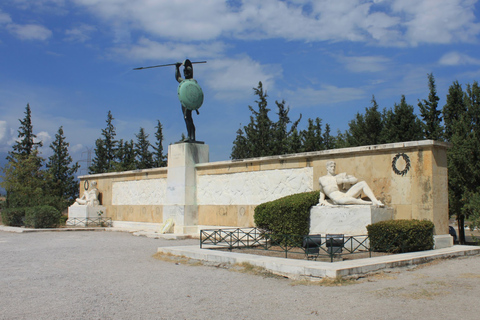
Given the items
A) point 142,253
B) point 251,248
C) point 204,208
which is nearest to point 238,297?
point 251,248

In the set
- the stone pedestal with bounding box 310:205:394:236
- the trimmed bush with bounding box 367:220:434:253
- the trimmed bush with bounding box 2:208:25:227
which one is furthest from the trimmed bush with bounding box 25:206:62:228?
the trimmed bush with bounding box 367:220:434:253

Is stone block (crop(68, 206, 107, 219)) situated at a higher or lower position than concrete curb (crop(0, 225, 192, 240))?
higher

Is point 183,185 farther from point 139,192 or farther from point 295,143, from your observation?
point 295,143

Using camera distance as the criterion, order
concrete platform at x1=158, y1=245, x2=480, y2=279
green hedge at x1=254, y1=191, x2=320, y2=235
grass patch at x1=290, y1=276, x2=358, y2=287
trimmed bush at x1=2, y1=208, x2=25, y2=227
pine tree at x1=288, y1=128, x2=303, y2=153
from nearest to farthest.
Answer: grass patch at x1=290, y1=276, x2=358, y2=287 < concrete platform at x1=158, y1=245, x2=480, y2=279 < green hedge at x1=254, y1=191, x2=320, y2=235 < trimmed bush at x1=2, y1=208, x2=25, y2=227 < pine tree at x1=288, y1=128, x2=303, y2=153

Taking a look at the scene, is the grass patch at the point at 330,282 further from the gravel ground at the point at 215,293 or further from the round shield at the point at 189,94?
the round shield at the point at 189,94

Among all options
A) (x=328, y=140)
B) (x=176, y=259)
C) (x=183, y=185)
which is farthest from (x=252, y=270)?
(x=328, y=140)

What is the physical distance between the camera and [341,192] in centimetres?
1370

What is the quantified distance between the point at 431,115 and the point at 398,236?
15.3 m

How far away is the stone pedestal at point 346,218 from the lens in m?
12.6

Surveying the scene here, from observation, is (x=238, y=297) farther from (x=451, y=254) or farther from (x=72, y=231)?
(x=72, y=231)

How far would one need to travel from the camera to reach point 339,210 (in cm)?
1312

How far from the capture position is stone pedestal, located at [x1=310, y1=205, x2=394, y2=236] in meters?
12.6

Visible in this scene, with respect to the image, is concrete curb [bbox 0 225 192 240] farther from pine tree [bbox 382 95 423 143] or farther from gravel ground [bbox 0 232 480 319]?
pine tree [bbox 382 95 423 143]

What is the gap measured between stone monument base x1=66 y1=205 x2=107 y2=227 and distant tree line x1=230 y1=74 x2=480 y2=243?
1100 centimetres
